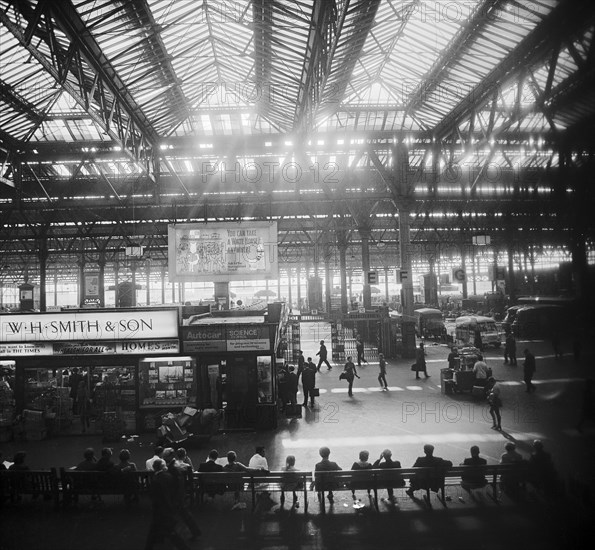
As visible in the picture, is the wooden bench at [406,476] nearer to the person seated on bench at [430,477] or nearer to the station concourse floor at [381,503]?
the person seated on bench at [430,477]

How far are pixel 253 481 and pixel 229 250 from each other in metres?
11.1

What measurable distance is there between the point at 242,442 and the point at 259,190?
14.8m

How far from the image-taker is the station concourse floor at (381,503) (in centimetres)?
577

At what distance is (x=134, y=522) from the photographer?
6.44 meters

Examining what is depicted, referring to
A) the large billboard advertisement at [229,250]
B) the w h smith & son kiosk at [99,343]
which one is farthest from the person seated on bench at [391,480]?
the large billboard advertisement at [229,250]

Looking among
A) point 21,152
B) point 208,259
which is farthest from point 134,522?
point 21,152

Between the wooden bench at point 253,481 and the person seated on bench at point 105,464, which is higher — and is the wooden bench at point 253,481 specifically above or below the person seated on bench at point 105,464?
below

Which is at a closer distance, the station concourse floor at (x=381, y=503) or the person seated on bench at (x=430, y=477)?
the station concourse floor at (x=381, y=503)

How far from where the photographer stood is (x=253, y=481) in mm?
6859

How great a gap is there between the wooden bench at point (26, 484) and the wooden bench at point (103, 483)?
0.25 m

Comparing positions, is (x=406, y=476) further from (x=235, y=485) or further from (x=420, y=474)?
(x=235, y=485)

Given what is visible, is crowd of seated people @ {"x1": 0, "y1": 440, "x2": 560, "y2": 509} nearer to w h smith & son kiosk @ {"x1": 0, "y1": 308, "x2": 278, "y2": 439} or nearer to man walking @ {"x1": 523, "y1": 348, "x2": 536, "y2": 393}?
w h smith & son kiosk @ {"x1": 0, "y1": 308, "x2": 278, "y2": 439}

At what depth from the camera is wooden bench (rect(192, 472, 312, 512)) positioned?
6.81 meters

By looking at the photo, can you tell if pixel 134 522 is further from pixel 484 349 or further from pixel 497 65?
pixel 484 349
